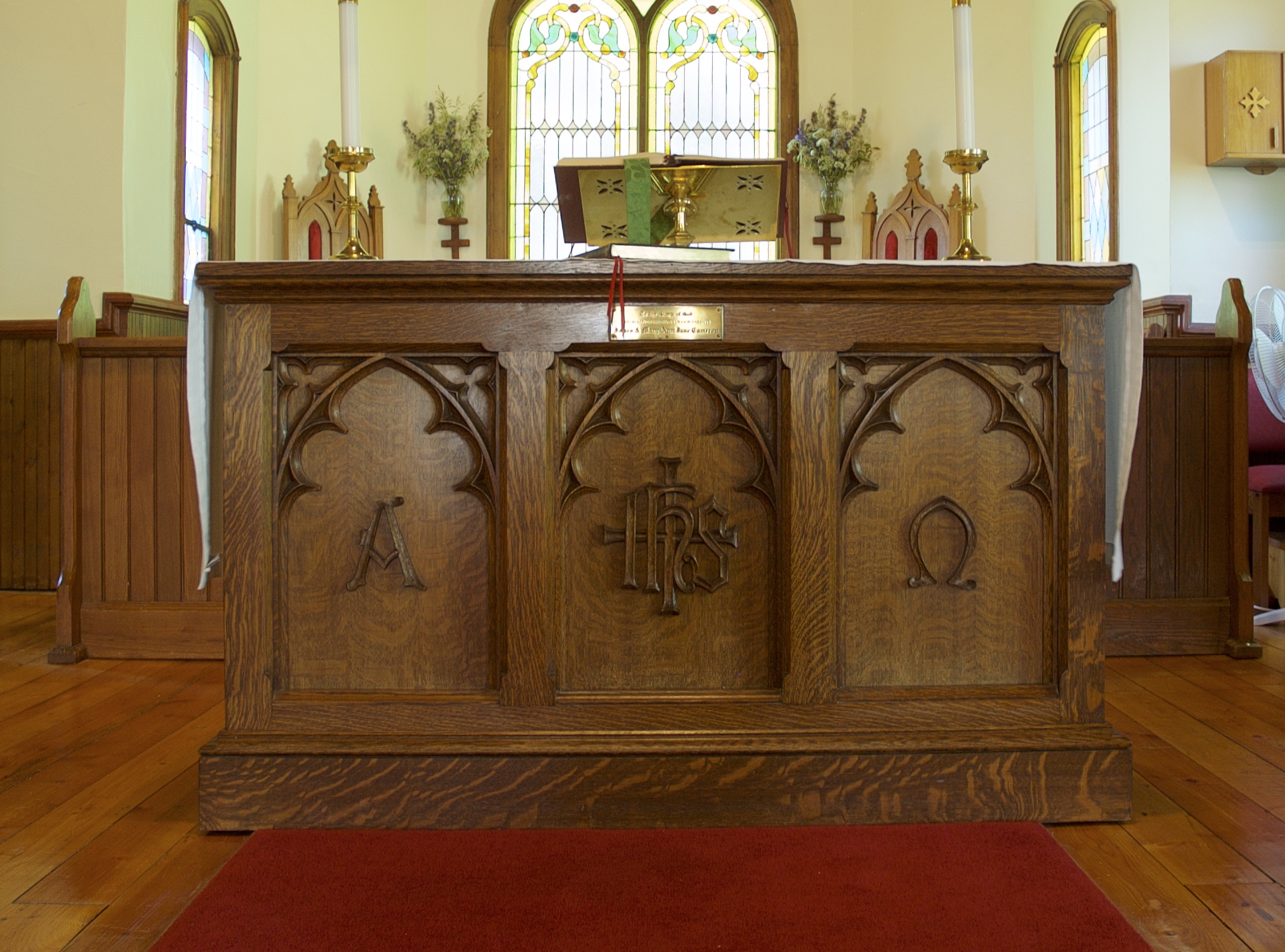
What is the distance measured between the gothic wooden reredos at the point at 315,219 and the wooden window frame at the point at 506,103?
42.9 inches

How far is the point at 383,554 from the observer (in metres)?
1.83

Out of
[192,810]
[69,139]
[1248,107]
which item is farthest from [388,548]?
[1248,107]

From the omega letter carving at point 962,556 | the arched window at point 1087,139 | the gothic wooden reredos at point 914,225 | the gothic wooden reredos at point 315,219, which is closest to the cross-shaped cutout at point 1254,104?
the arched window at point 1087,139

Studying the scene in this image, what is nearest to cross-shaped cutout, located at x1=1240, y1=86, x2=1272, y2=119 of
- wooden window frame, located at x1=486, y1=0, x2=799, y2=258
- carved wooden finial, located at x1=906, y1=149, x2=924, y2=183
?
carved wooden finial, located at x1=906, y1=149, x2=924, y2=183

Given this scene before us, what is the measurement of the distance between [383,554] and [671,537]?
1.58ft

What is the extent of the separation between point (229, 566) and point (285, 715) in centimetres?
26

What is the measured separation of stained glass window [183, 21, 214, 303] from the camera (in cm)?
520

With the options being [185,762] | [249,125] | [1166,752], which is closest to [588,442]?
[185,762]

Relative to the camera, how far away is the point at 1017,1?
253 inches

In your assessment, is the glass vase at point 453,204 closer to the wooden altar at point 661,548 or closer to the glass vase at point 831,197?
the glass vase at point 831,197

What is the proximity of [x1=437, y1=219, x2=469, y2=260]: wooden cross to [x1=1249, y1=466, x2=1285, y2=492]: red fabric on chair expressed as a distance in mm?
4733

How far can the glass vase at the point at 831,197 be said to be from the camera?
6.80 m

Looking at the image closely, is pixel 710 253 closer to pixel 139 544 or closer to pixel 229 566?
pixel 229 566

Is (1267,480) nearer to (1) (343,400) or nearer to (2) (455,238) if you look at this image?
(1) (343,400)
